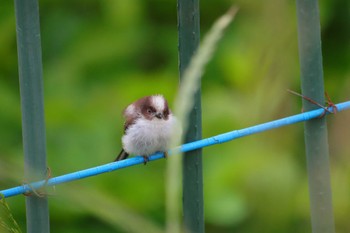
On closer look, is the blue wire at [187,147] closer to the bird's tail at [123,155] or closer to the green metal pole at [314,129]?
the green metal pole at [314,129]

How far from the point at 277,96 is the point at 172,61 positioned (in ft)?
8.41

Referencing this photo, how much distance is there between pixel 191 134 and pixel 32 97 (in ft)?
1.13

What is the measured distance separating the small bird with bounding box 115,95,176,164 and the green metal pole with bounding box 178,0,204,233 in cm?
89

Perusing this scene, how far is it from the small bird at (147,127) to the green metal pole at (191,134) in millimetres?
886

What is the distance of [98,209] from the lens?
51cm

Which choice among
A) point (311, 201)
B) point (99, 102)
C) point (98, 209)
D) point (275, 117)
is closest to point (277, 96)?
point (275, 117)

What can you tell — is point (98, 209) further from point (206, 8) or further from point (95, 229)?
point (206, 8)

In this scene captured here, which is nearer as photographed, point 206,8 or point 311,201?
point 311,201

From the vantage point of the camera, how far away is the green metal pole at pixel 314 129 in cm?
129

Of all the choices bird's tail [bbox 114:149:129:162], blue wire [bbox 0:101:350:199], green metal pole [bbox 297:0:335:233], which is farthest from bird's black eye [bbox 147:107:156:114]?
green metal pole [bbox 297:0:335:233]

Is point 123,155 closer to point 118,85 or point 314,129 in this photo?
point 118,85

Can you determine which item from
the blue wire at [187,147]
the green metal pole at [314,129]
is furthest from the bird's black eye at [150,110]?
the green metal pole at [314,129]

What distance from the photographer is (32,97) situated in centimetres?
128

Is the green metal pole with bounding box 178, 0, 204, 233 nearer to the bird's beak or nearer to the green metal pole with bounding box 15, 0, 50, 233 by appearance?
the green metal pole with bounding box 15, 0, 50, 233
